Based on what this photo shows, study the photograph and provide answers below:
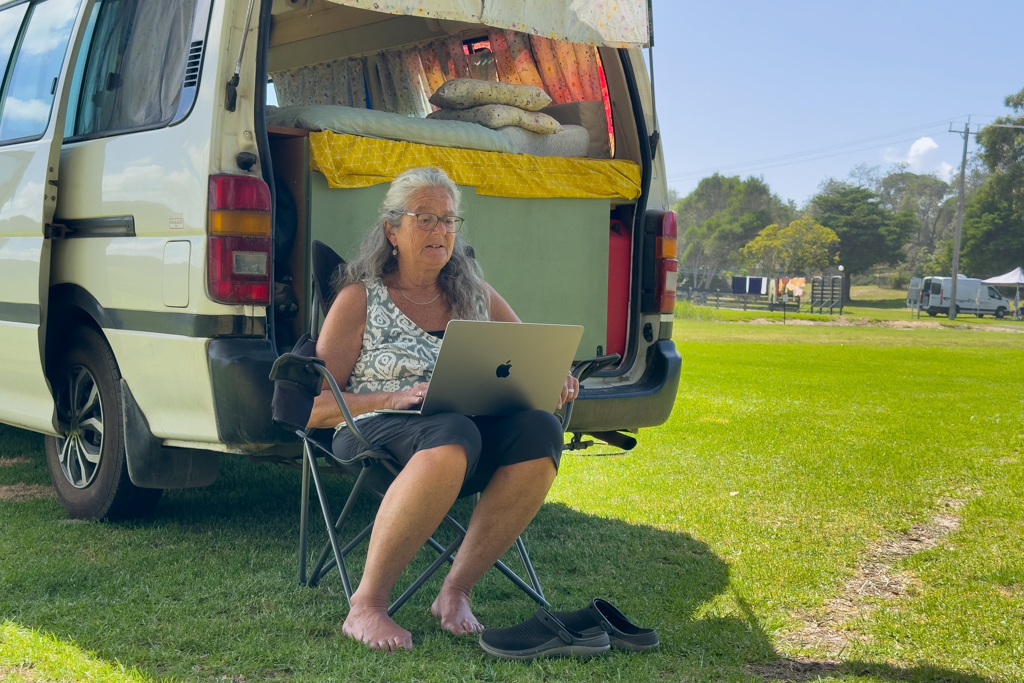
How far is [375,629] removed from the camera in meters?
2.94

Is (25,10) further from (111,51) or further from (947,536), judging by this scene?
(947,536)

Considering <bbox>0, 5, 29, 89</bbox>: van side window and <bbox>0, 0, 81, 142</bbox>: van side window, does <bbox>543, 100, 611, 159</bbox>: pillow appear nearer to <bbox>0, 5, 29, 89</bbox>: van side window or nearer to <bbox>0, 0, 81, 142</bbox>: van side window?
<bbox>0, 0, 81, 142</bbox>: van side window

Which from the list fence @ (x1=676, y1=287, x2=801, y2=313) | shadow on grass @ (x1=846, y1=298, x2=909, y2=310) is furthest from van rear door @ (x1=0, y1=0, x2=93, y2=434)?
shadow on grass @ (x1=846, y1=298, x2=909, y2=310)

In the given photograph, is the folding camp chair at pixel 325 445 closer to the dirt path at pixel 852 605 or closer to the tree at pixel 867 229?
the dirt path at pixel 852 605

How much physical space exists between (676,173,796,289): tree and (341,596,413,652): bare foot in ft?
267

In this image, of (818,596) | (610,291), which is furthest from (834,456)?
(818,596)

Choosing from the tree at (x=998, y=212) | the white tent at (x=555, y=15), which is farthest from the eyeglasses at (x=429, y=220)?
the tree at (x=998, y=212)

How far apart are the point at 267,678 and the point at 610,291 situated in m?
Answer: 2.58

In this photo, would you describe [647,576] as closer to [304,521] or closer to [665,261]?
[304,521]

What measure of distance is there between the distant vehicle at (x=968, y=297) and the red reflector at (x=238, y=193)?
159 ft

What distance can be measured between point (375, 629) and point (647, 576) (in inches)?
51.4

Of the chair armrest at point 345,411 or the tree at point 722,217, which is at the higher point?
the tree at point 722,217

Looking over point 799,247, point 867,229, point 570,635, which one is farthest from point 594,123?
point 867,229

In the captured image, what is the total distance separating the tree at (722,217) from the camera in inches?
4205
